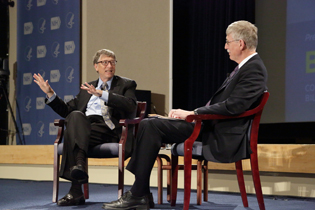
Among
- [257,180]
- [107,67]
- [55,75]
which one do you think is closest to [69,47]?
[55,75]

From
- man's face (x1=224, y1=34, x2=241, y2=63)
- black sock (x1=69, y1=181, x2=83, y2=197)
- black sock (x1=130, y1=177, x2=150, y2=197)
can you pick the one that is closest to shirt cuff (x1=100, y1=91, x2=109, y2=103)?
black sock (x1=69, y1=181, x2=83, y2=197)

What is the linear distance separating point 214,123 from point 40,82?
1.29 metres

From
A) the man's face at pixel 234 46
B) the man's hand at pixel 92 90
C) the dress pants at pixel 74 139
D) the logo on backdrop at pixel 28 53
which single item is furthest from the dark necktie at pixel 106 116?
the logo on backdrop at pixel 28 53

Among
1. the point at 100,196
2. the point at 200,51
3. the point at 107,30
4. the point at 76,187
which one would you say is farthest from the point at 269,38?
the point at 76,187

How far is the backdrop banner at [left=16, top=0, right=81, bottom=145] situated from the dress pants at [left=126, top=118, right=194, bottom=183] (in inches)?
118

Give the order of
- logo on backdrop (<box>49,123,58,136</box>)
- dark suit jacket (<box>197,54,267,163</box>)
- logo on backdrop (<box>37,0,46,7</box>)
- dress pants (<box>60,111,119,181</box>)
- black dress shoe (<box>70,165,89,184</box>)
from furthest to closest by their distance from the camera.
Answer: logo on backdrop (<box>37,0,46,7</box>), logo on backdrop (<box>49,123,58,136</box>), dress pants (<box>60,111,119,181</box>), black dress shoe (<box>70,165,89,184</box>), dark suit jacket (<box>197,54,267,163</box>)

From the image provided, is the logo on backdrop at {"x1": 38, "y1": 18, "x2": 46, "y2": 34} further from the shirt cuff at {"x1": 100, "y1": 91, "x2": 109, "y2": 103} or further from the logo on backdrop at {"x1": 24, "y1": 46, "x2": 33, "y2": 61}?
the shirt cuff at {"x1": 100, "y1": 91, "x2": 109, "y2": 103}

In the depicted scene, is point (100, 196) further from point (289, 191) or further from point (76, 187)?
point (289, 191)

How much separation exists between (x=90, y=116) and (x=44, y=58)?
2869 mm

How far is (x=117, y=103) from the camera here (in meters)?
2.77

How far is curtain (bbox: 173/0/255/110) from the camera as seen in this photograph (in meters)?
5.19

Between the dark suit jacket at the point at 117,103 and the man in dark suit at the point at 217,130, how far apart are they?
0.49 m

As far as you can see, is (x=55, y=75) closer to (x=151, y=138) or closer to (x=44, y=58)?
(x=44, y=58)

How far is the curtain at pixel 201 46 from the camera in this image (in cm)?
519
